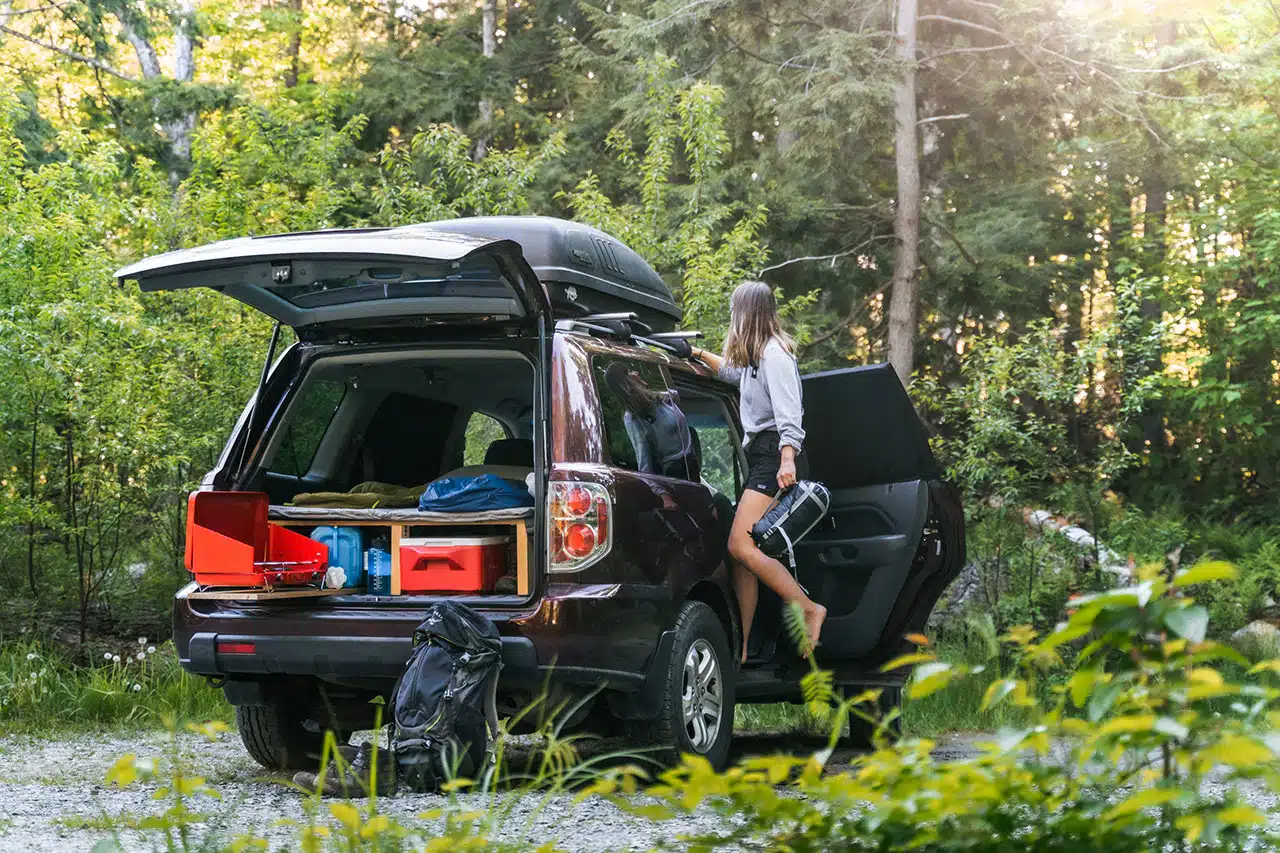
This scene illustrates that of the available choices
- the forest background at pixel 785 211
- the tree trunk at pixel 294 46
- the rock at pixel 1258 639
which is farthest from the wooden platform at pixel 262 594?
the tree trunk at pixel 294 46

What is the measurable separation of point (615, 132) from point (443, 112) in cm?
854

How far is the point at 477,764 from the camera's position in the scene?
217 inches

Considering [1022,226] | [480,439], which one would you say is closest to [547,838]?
[480,439]

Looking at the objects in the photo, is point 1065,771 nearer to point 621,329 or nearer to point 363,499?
point 621,329

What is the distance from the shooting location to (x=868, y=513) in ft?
22.9

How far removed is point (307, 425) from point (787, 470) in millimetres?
2134

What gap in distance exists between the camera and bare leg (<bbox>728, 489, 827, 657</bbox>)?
21.1ft

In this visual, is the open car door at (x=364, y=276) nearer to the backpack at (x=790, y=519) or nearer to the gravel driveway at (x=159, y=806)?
the backpack at (x=790, y=519)

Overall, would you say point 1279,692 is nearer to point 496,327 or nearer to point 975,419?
point 496,327

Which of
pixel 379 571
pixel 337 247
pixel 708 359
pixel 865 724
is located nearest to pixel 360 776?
pixel 379 571

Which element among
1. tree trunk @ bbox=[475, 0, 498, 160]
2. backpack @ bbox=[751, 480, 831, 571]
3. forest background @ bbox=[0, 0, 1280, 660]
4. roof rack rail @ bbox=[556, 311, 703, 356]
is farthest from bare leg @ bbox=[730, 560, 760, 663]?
tree trunk @ bbox=[475, 0, 498, 160]

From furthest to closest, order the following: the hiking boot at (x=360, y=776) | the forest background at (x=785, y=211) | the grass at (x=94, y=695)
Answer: the forest background at (x=785, y=211)
the grass at (x=94, y=695)
the hiking boot at (x=360, y=776)

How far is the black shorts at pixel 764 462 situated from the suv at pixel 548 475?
22cm

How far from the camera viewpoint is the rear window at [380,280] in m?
5.43
